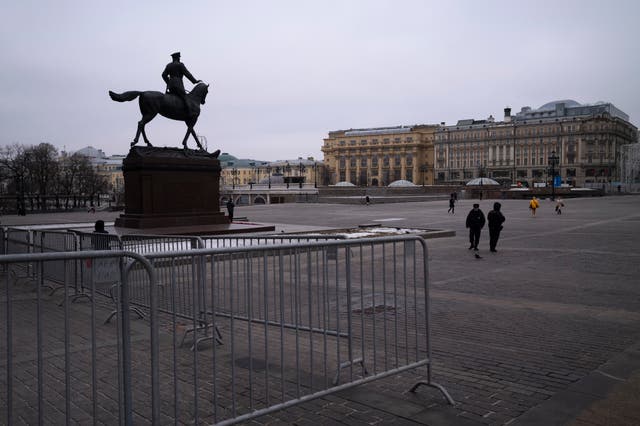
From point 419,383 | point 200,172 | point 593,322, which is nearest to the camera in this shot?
point 419,383

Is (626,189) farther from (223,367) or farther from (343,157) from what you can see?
(223,367)

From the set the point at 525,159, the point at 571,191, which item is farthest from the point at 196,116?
the point at 525,159

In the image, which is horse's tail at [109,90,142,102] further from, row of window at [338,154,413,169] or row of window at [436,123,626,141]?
row of window at [338,154,413,169]

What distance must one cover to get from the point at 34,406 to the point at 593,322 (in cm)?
696

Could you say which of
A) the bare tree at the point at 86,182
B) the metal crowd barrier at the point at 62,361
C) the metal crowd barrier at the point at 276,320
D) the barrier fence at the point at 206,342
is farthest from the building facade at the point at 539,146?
the metal crowd barrier at the point at 62,361

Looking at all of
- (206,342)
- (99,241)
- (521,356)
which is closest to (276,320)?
(206,342)

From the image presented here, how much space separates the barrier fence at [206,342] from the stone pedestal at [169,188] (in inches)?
502

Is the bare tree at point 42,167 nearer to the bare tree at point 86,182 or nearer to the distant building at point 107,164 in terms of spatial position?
the bare tree at point 86,182

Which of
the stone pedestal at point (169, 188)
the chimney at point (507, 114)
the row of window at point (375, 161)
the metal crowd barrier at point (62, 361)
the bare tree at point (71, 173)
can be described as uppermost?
the chimney at point (507, 114)

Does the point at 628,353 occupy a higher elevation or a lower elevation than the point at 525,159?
lower

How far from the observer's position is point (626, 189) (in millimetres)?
98875

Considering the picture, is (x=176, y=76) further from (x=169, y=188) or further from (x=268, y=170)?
(x=268, y=170)

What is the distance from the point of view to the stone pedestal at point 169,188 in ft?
62.0

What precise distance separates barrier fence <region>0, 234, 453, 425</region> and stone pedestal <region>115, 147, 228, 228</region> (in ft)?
41.8
